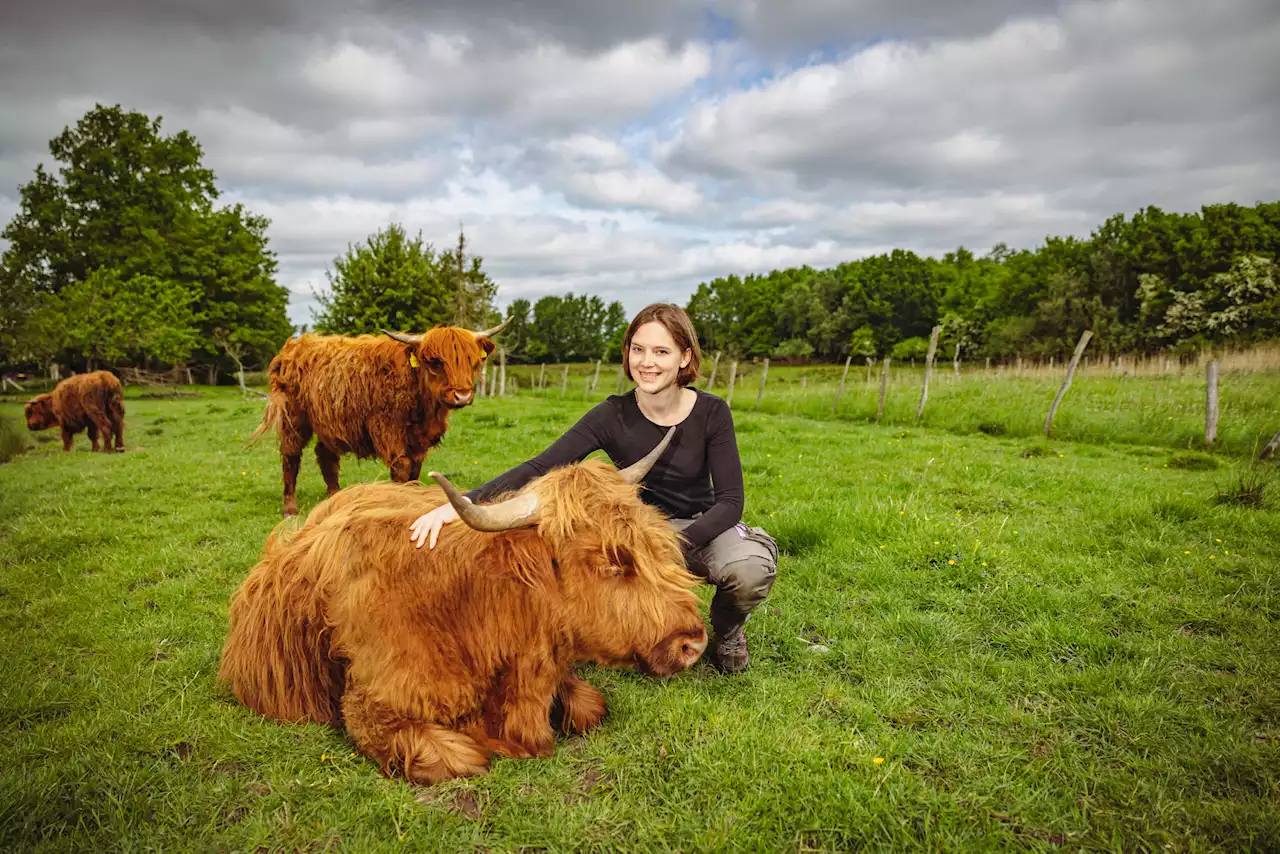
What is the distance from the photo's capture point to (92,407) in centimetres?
1232

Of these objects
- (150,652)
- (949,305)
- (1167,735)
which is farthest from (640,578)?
(949,305)

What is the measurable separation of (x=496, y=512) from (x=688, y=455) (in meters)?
1.50

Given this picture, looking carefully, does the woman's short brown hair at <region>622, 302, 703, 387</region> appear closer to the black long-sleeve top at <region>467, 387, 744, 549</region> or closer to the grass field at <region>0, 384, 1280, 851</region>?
the black long-sleeve top at <region>467, 387, 744, 549</region>

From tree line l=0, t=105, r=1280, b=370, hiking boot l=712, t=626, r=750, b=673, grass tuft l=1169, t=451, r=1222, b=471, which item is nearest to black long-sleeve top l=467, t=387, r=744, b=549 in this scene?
hiking boot l=712, t=626, r=750, b=673

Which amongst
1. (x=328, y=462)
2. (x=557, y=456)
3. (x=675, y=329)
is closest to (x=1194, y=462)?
(x=675, y=329)

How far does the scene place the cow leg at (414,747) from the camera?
2.52 m

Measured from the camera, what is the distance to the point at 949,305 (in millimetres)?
65375

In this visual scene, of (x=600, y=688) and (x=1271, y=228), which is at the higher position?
(x=1271, y=228)

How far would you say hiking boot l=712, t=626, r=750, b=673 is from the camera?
11.9ft

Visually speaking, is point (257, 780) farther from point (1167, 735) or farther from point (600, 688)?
point (1167, 735)

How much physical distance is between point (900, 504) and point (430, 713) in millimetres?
5483

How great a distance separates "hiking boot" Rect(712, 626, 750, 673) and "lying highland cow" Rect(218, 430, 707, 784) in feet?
3.61

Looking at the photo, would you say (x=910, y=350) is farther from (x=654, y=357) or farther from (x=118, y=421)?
(x=654, y=357)

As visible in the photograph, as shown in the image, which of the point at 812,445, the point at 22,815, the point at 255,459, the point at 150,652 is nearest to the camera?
the point at 22,815
